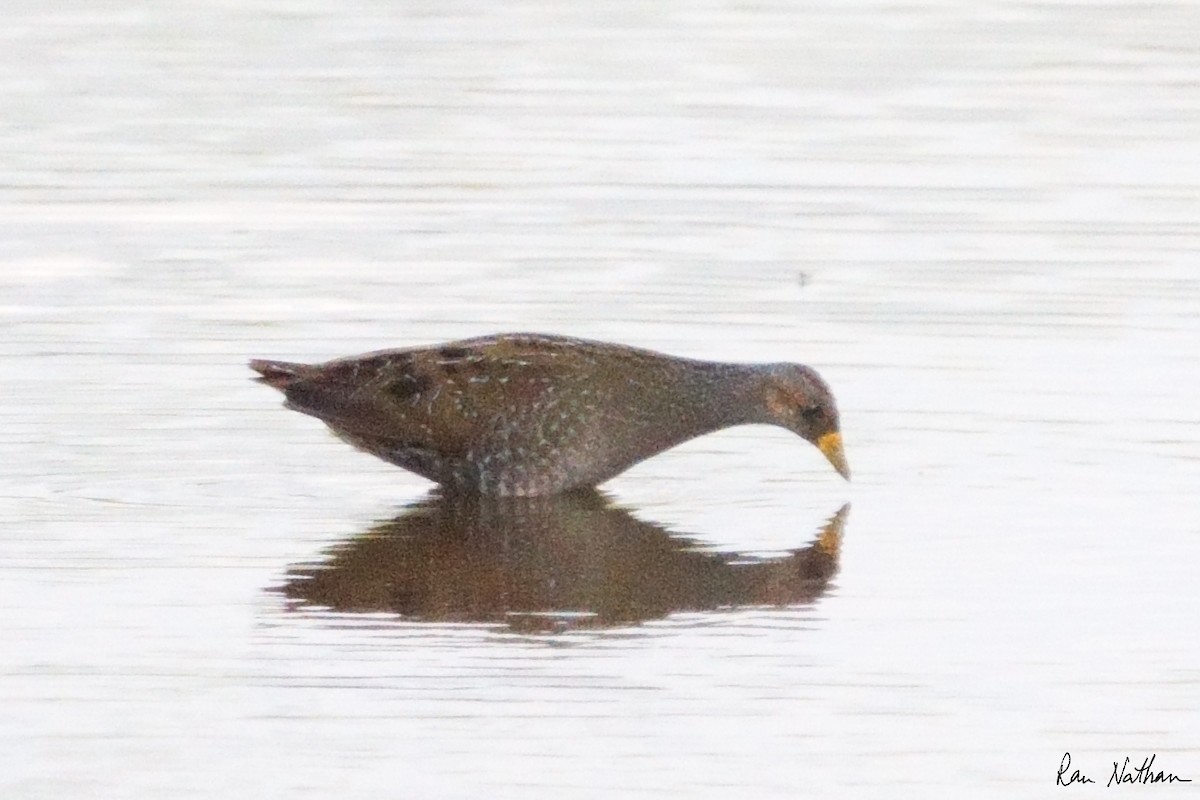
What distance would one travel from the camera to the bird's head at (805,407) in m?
11.9

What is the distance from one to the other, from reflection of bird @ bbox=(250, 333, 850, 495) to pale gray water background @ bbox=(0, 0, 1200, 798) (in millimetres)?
231

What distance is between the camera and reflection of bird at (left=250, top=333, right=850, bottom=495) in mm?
11820

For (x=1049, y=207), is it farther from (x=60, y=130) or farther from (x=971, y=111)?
(x=60, y=130)

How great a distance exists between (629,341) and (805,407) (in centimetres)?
202

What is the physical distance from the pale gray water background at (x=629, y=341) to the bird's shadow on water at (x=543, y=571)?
0.14 meters

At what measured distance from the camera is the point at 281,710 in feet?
29.1

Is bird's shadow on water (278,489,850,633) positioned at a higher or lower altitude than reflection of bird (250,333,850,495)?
lower

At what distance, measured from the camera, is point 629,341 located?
1391cm

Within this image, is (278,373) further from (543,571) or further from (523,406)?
(543,571)
